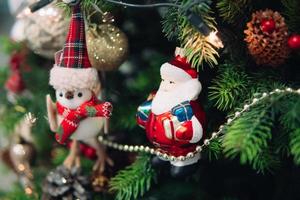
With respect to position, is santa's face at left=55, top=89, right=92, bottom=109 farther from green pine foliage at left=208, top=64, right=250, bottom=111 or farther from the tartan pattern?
green pine foliage at left=208, top=64, right=250, bottom=111

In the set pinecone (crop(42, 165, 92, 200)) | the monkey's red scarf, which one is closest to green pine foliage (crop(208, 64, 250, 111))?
the monkey's red scarf

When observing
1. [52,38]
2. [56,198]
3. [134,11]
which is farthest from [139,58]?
[56,198]

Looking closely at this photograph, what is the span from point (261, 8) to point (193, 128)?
190 mm

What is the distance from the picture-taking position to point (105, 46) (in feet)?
2.31

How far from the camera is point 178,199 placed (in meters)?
0.81

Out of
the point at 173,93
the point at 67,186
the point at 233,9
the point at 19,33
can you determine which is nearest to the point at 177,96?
the point at 173,93

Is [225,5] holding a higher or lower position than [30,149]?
higher

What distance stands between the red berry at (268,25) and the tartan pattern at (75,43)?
0.78 feet

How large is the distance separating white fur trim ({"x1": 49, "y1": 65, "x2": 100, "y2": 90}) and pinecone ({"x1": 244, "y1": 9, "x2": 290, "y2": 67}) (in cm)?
22

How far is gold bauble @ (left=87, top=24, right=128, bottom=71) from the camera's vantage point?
0.70 metres

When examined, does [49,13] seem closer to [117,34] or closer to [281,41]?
[117,34]

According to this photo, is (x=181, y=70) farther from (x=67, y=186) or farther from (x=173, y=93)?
(x=67, y=186)

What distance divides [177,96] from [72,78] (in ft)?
0.48

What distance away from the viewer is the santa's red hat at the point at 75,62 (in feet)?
2.21
